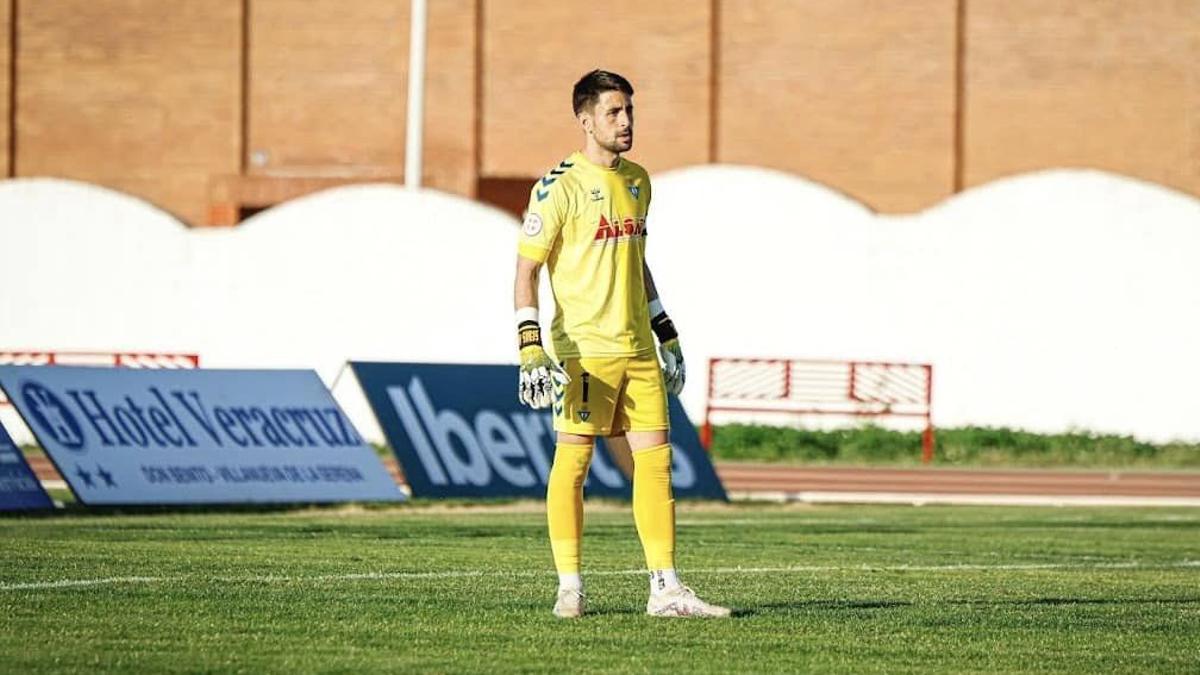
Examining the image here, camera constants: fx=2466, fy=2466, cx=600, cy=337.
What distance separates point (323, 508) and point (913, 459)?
1469 centimetres

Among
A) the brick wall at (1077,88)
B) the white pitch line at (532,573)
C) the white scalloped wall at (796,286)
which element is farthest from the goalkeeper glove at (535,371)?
the brick wall at (1077,88)

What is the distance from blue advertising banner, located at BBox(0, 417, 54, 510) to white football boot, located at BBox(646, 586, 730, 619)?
376 inches

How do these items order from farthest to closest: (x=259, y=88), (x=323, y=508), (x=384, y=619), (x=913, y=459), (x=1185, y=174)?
(x=259, y=88) < (x=1185, y=174) < (x=913, y=459) < (x=323, y=508) < (x=384, y=619)

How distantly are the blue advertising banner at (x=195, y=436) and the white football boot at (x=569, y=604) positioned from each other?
9.47 metres

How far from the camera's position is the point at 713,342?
34.5 m

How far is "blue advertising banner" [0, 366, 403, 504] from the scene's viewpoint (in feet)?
62.8

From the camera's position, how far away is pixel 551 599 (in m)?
11.1

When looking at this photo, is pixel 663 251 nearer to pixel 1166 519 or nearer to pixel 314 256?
pixel 314 256

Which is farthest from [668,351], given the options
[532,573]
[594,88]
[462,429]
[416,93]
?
[416,93]

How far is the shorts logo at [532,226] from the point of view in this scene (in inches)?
408

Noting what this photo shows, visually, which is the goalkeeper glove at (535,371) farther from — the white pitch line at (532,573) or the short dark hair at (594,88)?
the white pitch line at (532,573)

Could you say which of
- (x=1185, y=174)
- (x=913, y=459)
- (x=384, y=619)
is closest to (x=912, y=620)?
(x=384, y=619)

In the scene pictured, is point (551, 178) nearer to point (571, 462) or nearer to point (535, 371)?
point (535, 371)

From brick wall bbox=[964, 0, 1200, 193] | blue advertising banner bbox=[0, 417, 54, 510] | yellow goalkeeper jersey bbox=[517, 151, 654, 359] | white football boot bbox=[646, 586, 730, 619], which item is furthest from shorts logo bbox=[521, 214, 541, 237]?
brick wall bbox=[964, 0, 1200, 193]
